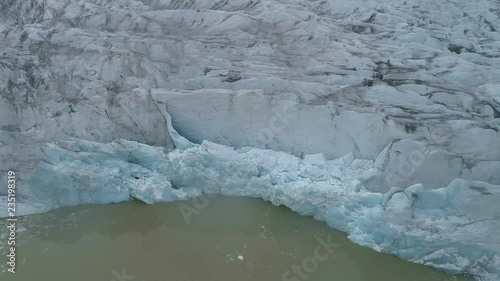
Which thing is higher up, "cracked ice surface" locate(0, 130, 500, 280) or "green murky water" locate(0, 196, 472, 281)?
"cracked ice surface" locate(0, 130, 500, 280)

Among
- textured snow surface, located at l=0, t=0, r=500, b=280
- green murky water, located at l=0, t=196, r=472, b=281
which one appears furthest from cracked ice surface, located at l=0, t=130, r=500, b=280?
green murky water, located at l=0, t=196, r=472, b=281

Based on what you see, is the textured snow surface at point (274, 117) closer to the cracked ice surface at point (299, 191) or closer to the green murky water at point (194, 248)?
the cracked ice surface at point (299, 191)

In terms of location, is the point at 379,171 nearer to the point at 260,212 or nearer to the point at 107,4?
the point at 260,212

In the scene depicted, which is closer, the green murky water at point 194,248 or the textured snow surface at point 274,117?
the green murky water at point 194,248

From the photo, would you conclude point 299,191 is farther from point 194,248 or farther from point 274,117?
point 194,248

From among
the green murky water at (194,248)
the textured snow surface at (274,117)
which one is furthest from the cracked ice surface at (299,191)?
the green murky water at (194,248)

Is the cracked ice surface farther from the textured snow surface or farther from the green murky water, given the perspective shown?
the green murky water
